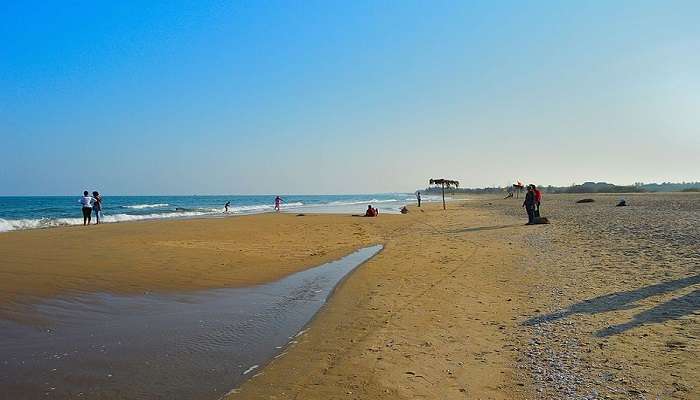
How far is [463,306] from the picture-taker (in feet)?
25.0

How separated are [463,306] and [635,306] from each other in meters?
2.60

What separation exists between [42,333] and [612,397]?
703 centimetres

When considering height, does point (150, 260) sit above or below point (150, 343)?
above

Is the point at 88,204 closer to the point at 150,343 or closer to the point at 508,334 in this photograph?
the point at 150,343

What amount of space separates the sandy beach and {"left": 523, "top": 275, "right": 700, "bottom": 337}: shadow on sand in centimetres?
3

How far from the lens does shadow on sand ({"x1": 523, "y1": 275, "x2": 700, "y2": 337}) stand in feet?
20.4

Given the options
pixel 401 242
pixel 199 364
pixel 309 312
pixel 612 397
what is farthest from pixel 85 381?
pixel 401 242

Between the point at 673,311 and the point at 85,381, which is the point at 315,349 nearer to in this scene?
the point at 85,381

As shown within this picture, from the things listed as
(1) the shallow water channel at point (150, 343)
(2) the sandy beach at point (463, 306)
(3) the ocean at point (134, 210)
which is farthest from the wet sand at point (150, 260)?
(3) the ocean at point (134, 210)

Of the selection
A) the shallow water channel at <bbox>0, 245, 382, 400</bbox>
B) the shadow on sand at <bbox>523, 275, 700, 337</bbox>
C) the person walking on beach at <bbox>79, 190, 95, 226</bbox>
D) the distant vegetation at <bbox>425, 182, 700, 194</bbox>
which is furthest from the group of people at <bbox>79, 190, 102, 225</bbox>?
the distant vegetation at <bbox>425, 182, 700, 194</bbox>

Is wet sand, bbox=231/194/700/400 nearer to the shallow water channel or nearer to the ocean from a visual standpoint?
the shallow water channel

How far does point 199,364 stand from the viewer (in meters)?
5.14

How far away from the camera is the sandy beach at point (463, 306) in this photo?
14.8 feet

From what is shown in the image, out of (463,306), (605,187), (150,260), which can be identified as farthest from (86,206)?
(605,187)
